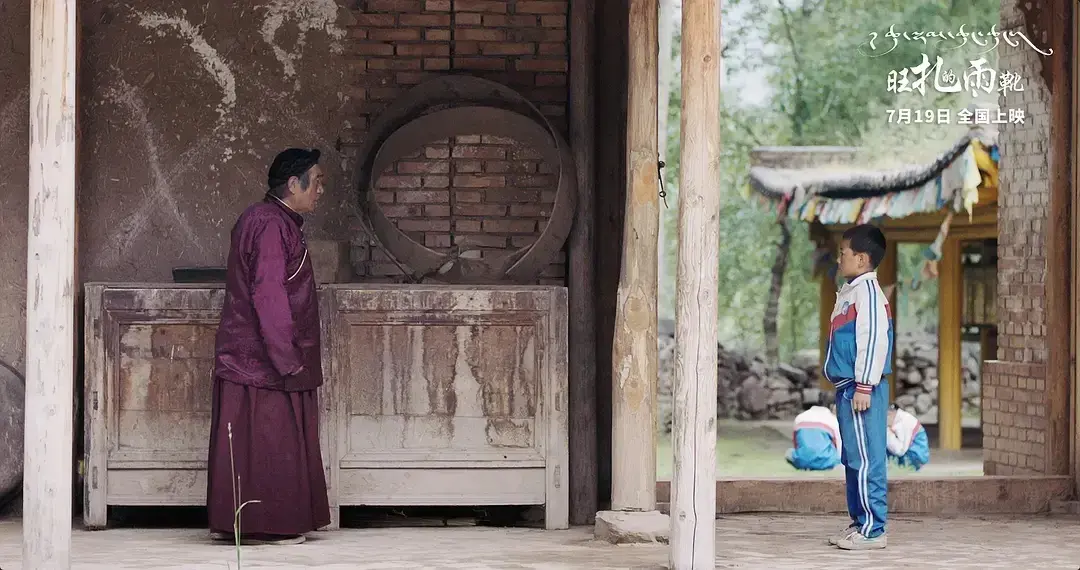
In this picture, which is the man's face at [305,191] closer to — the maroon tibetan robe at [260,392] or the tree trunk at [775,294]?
Answer: the maroon tibetan robe at [260,392]

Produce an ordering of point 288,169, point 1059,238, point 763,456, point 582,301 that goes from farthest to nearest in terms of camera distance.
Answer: point 763,456 < point 1059,238 < point 582,301 < point 288,169

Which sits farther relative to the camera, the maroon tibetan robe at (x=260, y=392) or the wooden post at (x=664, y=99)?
the wooden post at (x=664, y=99)

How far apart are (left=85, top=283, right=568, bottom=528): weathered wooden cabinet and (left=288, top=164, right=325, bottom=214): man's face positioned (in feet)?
1.66

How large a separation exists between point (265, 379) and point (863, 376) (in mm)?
2671

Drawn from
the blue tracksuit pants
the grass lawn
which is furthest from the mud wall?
the grass lawn

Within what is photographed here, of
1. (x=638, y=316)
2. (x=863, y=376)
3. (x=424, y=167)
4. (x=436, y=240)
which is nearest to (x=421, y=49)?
(x=424, y=167)

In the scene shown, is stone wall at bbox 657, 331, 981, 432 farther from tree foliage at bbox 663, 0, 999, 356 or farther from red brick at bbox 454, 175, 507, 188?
red brick at bbox 454, 175, 507, 188

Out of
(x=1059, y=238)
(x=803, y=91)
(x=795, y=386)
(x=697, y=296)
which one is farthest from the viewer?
(x=803, y=91)

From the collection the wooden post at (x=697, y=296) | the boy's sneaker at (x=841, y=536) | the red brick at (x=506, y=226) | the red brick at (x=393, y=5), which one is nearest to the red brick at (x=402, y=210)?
the red brick at (x=506, y=226)

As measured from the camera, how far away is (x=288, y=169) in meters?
6.34

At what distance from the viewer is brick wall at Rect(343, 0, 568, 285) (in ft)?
24.2

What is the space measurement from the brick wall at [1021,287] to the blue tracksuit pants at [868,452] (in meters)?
2.10

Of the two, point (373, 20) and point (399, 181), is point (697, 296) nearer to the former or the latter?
point (399, 181)

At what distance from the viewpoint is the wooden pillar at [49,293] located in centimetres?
512
